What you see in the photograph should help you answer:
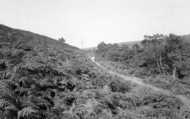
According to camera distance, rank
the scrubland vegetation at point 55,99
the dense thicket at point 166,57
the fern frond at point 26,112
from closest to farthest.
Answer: the fern frond at point 26,112, the scrubland vegetation at point 55,99, the dense thicket at point 166,57

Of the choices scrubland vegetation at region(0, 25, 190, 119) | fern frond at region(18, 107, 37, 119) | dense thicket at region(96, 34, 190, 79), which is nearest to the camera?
fern frond at region(18, 107, 37, 119)

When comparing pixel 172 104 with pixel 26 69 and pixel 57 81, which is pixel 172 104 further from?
pixel 26 69

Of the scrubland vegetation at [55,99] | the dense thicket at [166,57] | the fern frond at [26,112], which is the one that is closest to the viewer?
the fern frond at [26,112]

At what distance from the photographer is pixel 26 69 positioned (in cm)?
563

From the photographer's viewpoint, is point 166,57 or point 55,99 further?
point 166,57

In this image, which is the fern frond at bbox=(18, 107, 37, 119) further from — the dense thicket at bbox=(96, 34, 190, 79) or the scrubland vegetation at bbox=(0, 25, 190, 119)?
the dense thicket at bbox=(96, 34, 190, 79)

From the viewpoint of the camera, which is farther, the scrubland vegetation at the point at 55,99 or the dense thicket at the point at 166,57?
the dense thicket at the point at 166,57

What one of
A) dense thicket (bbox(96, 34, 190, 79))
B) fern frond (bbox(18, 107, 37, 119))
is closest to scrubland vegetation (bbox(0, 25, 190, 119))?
fern frond (bbox(18, 107, 37, 119))

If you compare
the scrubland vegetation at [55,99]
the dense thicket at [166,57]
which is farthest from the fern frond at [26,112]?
the dense thicket at [166,57]

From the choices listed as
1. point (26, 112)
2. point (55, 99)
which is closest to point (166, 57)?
point (55, 99)

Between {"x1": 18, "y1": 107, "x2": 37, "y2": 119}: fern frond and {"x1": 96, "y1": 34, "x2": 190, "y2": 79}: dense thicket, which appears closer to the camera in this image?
{"x1": 18, "y1": 107, "x2": 37, "y2": 119}: fern frond

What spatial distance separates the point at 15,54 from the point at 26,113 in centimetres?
469

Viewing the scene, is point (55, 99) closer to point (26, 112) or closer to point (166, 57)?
point (26, 112)

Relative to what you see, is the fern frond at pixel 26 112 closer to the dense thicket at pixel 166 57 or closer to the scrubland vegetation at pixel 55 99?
the scrubland vegetation at pixel 55 99
